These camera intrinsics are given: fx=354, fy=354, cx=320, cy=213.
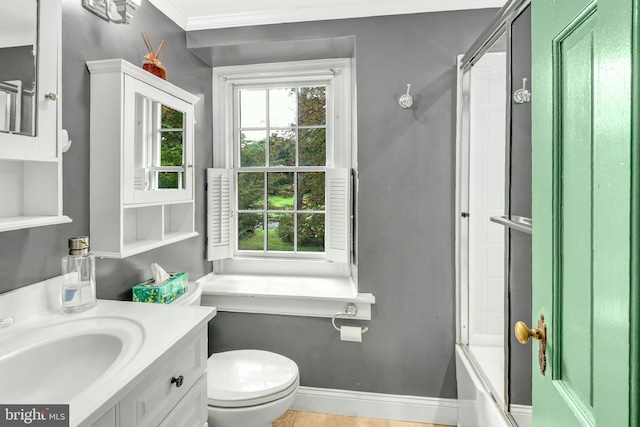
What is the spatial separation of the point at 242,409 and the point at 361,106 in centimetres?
162

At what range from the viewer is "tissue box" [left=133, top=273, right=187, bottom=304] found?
5.13 feet

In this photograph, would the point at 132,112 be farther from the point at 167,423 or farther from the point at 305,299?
the point at 305,299

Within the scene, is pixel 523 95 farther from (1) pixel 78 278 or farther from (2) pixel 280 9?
(1) pixel 78 278

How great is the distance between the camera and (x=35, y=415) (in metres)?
0.73

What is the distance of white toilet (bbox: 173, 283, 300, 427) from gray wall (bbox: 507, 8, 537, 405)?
945 mm

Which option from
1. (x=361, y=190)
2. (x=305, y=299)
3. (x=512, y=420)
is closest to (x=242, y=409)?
(x=305, y=299)

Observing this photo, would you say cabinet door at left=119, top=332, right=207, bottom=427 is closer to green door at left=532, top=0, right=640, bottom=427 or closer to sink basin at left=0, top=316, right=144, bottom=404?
sink basin at left=0, top=316, right=144, bottom=404

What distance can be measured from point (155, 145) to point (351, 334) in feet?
4.62

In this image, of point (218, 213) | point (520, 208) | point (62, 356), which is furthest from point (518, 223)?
point (218, 213)

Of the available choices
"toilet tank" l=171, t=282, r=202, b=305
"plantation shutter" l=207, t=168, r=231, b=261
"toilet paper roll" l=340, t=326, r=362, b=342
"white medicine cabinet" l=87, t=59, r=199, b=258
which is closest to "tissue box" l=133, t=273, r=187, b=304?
"toilet tank" l=171, t=282, r=202, b=305

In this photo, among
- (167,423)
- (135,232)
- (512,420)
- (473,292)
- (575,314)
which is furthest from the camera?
(473,292)

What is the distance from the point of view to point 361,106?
201 cm

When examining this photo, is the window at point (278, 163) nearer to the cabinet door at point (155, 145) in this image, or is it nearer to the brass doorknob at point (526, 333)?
the cabinet door at point (155, 145)

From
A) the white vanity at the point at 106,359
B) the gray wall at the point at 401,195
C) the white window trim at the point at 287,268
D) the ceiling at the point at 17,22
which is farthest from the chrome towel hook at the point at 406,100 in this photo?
the ceiling at the point at 17,22
